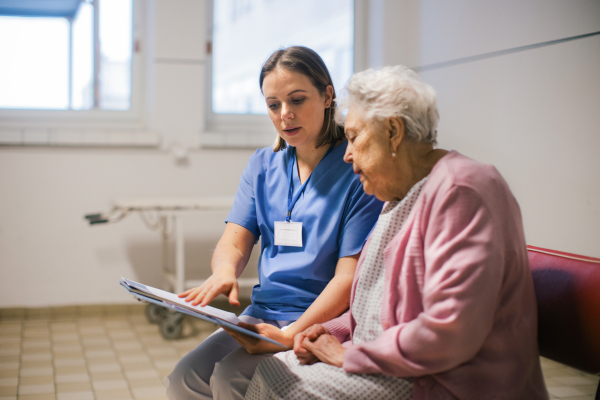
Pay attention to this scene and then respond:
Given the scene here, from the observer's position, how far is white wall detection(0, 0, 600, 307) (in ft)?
8.30

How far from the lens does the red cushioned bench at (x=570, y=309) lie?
979 mm

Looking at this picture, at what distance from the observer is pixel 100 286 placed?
3465 millimetres

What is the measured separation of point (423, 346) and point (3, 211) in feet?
10.6

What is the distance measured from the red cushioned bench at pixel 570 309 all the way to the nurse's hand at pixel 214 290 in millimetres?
716

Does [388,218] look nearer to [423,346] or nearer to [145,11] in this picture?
[423,346]

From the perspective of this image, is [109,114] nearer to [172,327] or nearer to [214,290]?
[172,327]

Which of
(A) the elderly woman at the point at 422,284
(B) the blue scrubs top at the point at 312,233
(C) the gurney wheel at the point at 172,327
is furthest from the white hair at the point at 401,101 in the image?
(C) the gurney wheel at the point at 172,327

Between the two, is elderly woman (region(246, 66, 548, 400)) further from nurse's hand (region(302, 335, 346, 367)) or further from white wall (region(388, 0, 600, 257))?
white wall (region(388, 0, 600, 257))

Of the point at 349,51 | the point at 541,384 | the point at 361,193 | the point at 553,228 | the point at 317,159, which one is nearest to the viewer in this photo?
the point at 541,384

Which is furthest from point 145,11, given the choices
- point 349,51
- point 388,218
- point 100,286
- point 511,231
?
point 511,231

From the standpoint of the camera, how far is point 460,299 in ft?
2.81

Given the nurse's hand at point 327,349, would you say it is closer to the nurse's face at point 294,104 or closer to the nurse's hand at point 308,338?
the nurse's hand at point 308,338

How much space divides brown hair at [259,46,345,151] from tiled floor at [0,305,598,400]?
1.43 m

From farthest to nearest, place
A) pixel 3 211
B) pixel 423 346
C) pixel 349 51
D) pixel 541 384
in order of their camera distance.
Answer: pixel 349 51 < pixel 3 211 < pixel 541 384 < pixel 423 346
